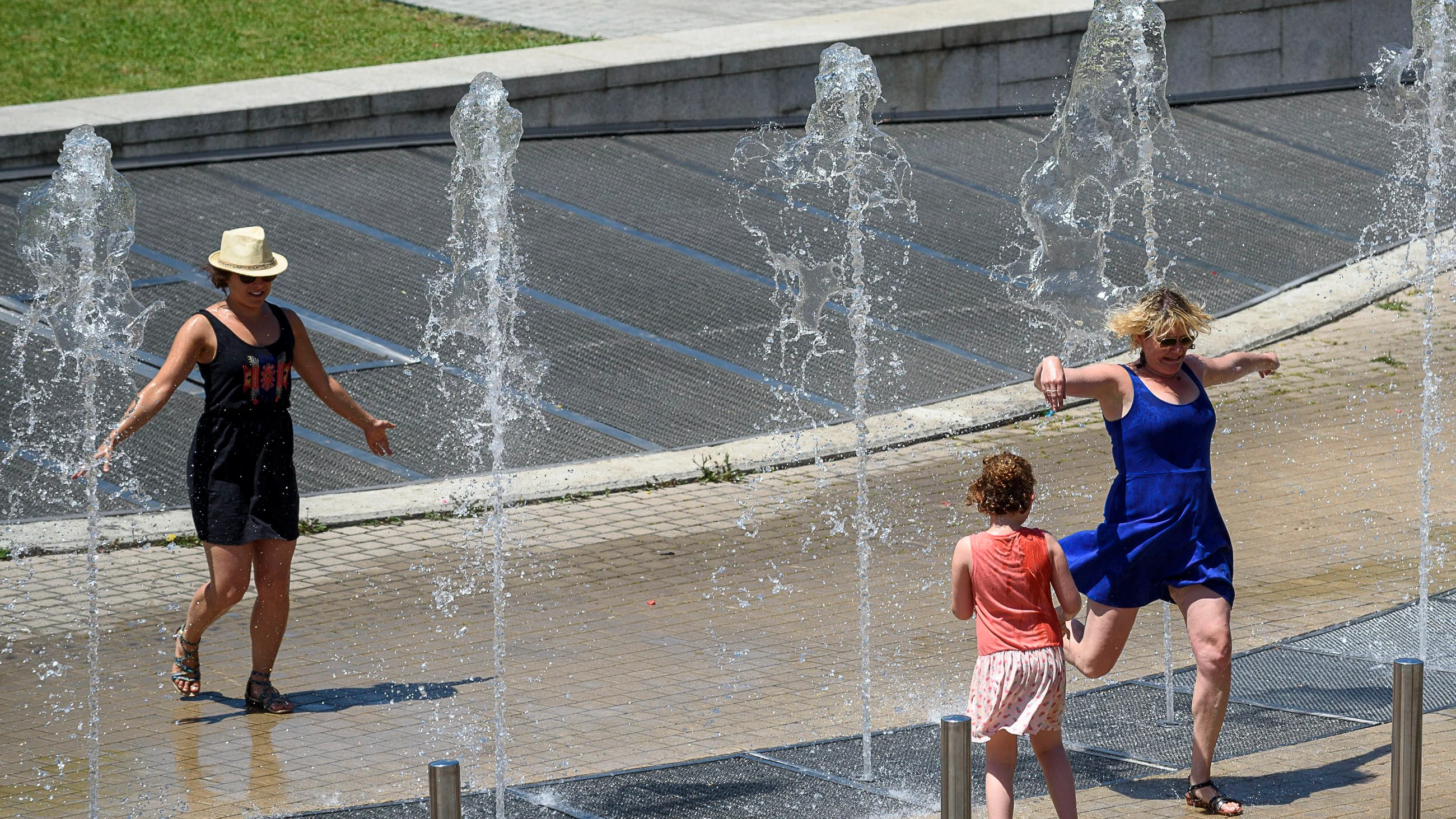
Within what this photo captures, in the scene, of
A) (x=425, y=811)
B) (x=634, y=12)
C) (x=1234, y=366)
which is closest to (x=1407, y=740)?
(x=1234, y=366)

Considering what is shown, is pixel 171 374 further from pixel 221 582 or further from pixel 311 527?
pixel 311 527

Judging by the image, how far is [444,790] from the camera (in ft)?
13.5

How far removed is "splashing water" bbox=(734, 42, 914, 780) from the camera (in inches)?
422

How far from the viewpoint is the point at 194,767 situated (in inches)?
254

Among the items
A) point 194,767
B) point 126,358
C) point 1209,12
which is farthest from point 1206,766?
point 1209,12

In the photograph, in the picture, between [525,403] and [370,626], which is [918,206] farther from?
[370,626]

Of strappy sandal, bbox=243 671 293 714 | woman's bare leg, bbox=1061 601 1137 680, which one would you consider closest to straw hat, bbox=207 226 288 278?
strappy sandal, bbox=243 671 293 714

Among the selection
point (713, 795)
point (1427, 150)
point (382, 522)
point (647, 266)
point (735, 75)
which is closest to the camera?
point (713, 795)

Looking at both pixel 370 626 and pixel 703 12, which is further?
pixel 703 12

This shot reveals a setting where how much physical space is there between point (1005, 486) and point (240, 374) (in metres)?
2.98

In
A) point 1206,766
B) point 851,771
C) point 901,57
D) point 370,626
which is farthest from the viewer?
point 901,57

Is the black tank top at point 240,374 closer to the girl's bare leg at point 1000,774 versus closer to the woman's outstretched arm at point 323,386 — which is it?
the woman's outstretched arm at point 323,386

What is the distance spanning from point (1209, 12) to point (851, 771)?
39.8ft

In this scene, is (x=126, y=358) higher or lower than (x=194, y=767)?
higher
